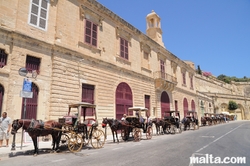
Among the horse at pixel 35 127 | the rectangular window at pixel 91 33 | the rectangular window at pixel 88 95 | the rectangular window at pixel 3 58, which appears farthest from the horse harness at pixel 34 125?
the rectangular window at pixel 91 33

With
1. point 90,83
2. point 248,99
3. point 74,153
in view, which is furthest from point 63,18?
point 248,99

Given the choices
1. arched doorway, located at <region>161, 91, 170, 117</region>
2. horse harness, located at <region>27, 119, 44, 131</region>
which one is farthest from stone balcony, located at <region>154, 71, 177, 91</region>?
horse harness, located at <region>27, 119, 44, 131</region>

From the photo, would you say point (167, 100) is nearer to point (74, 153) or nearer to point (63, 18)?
point (63, 18)

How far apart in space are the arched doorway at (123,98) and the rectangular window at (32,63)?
7095mm

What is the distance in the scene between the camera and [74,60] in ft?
40.2

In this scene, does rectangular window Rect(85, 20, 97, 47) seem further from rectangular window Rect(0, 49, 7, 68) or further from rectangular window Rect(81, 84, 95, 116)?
rectangular window Rect(0, 49, 7, 68)

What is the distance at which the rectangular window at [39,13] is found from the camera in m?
10.6

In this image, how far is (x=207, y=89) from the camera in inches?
1976

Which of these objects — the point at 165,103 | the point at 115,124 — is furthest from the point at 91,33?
the point at 165,103

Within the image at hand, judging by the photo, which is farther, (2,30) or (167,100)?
(167,100)

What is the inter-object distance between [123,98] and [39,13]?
9.48m

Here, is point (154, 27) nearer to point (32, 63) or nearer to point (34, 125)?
point (32, 63)

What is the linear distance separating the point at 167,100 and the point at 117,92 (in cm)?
1040

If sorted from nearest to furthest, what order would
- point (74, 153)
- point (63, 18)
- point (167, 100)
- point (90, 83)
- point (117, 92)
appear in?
point (74, 153) → point (63, 18) → point (90, 83) → point (117, 92) → point (167, 100)
